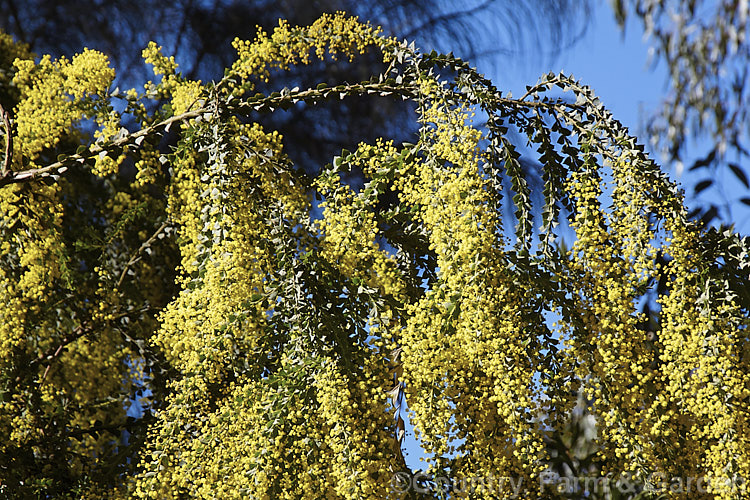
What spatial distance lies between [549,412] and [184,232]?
1.40 metres

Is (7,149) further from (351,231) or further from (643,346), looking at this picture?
(643,346)

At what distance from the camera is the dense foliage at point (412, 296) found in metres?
1.89

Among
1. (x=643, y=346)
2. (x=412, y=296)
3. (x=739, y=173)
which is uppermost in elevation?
(x=412, y=296)

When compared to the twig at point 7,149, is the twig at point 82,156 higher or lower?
Result: lower

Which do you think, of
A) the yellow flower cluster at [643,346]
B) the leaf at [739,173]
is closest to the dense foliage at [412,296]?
the yellow flower cluster at [643,346]

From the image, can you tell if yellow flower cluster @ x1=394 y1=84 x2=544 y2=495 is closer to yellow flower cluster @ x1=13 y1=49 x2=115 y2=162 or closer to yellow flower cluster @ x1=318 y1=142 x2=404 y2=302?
yellow flower cluster @ x1=318 y1=142 x2=404 y2=302

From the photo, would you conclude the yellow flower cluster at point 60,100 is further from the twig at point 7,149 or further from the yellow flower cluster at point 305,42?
the yellow flower cluster at point 305,42

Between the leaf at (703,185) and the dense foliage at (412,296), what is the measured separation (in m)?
0.07

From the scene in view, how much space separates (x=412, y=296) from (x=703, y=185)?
0.93 meters

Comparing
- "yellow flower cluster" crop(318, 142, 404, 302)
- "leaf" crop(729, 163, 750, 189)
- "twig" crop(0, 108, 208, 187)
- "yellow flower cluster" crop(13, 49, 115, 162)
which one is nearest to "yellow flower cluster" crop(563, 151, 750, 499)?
"leaf" crop(729, 163, 750, 189)

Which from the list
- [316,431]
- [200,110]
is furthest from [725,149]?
[200,110]

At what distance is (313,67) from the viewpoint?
392 cm

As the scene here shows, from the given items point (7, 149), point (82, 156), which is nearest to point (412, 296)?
point (82, 156)

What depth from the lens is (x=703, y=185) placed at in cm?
197
